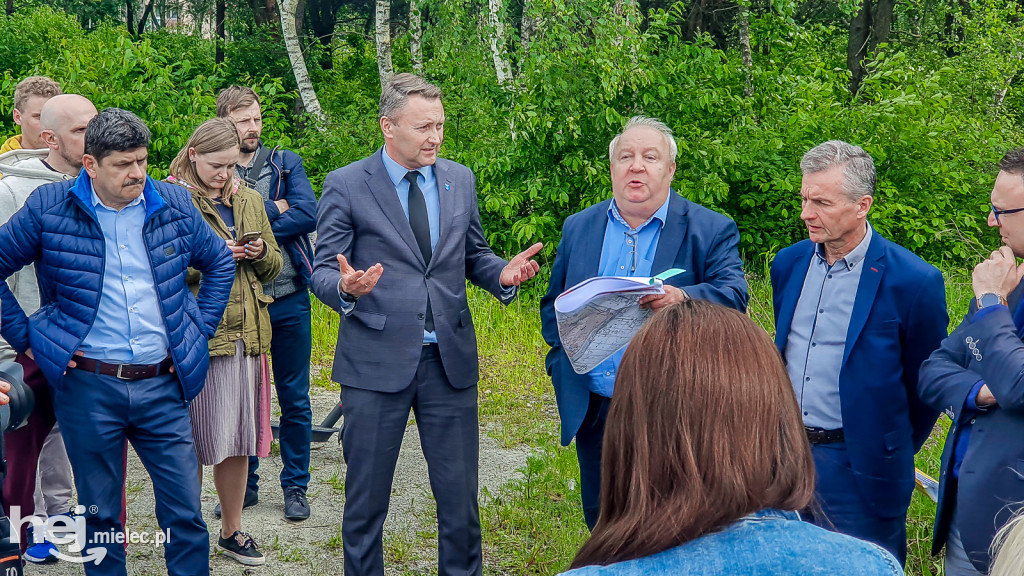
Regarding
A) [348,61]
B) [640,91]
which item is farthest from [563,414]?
[348,61]

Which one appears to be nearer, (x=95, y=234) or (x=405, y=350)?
(x=95, y=234)

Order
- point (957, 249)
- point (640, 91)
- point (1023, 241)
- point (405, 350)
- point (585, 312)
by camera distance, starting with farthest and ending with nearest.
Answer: point (957, 249), point (640, 91), point (405, 350), point (585, 312), point (1023, 241)

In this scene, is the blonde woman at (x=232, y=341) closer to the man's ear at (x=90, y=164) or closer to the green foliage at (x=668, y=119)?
the man's ear at (x=90, y=164)

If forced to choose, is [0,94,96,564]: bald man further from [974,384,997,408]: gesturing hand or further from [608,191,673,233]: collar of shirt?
[974,384,997,408]: gesturing hand

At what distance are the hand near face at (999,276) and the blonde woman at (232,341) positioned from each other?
3.12 m

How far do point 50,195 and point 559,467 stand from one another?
3187mm

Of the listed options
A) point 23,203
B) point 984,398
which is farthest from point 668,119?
point 984,398

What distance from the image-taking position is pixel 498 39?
10.7 meters

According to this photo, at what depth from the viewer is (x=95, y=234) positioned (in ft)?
11.7

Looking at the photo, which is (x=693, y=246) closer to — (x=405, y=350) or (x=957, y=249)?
(x=405, y=350)

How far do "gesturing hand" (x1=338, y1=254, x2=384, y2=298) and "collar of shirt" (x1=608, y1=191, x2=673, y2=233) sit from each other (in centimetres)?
106

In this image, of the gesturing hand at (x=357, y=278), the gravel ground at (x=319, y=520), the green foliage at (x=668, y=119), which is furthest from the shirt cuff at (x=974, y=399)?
the green foliage at (x=668, y=119)

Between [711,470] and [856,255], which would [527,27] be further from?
[711,470]

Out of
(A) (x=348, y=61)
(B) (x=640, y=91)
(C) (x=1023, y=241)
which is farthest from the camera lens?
(A) (x=348, y=61)
